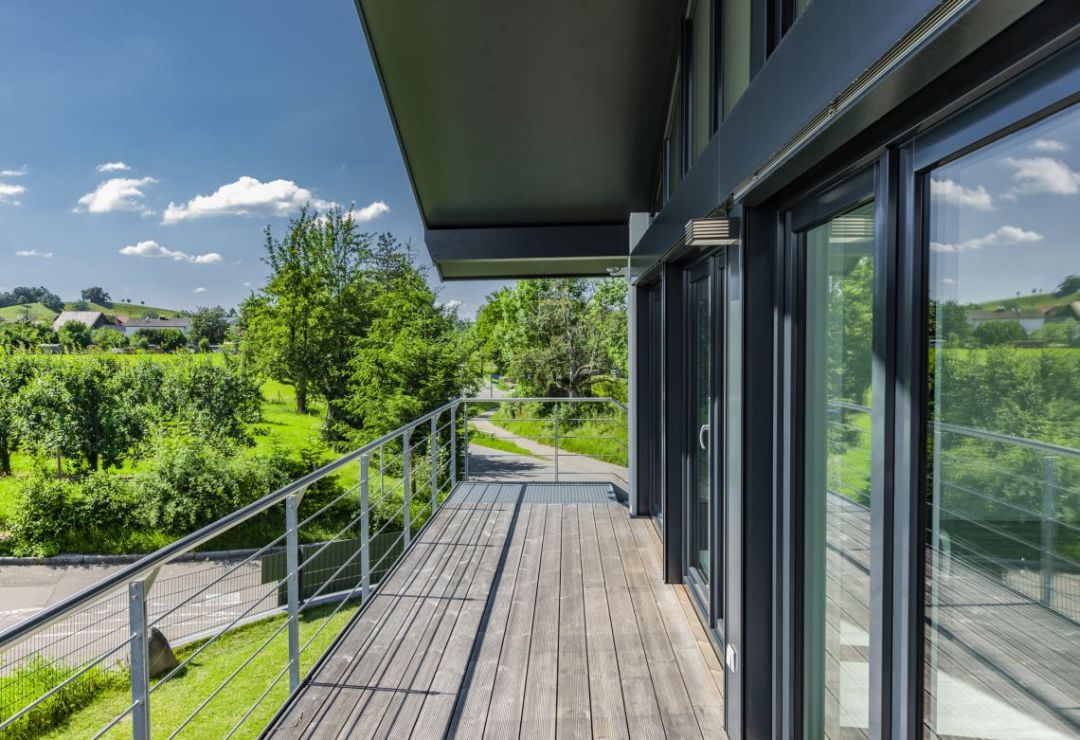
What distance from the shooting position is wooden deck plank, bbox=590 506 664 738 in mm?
1906

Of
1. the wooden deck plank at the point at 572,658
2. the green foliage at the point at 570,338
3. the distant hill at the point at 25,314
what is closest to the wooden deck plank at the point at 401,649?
the wooden deck plank at the point at 572,658

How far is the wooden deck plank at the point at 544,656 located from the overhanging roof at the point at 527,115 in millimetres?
2217

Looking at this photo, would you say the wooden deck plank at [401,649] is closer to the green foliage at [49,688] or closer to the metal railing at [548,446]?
the metal railing at [548,446]

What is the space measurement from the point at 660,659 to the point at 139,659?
1.71 metres

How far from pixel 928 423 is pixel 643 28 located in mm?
2539

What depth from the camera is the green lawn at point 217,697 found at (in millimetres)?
7477

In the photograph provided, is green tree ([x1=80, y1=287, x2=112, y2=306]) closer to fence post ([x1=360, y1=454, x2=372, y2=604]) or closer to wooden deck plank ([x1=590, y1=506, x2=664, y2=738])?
fence post ([x1=360, y1=454, x2=372, y2=604])

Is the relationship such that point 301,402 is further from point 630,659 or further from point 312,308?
point 630,659

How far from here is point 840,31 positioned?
0.98 meters

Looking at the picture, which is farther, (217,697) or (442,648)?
(217,697)

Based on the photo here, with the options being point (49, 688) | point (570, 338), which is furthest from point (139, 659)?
point (570, 338)

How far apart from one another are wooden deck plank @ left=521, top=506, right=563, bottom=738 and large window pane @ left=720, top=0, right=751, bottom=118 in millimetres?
2012

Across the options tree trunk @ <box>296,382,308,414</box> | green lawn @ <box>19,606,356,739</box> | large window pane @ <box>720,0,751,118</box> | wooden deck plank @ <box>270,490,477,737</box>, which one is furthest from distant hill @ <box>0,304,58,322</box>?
large window pane @ <box>720,0,751,118</box>

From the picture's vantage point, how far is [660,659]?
2.29 metres
